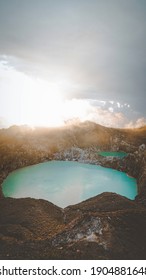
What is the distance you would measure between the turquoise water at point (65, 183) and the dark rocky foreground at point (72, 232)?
7048 mm

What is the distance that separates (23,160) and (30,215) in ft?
123

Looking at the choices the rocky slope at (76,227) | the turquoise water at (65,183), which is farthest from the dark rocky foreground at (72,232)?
the turquoise water at (65,183)

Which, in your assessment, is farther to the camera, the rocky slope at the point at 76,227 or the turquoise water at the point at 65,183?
the turquoise water at the point at 65,183

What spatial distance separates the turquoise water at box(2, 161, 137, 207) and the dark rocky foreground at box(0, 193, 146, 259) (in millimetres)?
7048

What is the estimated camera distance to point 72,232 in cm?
1972

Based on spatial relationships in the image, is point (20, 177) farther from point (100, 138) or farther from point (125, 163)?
point (100, 138)

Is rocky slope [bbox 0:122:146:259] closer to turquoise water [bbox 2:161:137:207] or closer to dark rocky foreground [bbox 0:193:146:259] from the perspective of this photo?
dark rocky foreground [bbox 0:193:146:259]

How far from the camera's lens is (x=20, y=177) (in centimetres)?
4959

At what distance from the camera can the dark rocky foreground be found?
16.5 meters

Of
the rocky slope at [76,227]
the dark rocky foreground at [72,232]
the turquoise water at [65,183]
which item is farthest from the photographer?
the turquoise water at [65,183]

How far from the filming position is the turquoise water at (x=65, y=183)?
3774 centimetres

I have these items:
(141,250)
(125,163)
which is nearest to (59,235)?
(141,250)

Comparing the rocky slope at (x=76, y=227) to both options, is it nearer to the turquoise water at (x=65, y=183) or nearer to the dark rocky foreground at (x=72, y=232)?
the dark rocky foreground at (x=72, y=232)
